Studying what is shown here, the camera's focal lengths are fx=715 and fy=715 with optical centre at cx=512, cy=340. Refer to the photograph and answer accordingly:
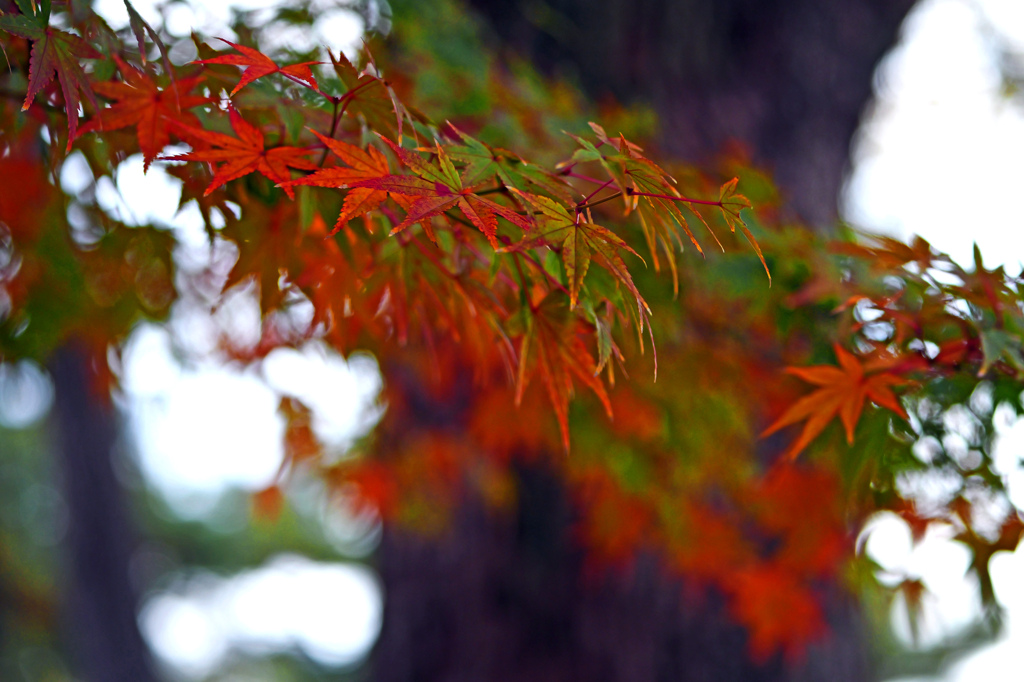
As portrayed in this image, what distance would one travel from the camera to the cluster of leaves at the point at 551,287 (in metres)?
0.61

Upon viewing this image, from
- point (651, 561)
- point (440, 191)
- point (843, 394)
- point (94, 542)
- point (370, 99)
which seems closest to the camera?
point (440, 191)

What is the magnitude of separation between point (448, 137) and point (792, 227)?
0.69 metres

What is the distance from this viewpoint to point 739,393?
1331 mm

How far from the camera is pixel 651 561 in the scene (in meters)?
2.16

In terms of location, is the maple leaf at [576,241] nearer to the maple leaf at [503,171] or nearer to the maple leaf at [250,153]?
the maple leaf at [503,171]

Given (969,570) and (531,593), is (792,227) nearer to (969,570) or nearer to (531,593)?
(969,570)

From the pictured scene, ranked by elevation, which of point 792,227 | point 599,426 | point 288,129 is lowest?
point 288,129

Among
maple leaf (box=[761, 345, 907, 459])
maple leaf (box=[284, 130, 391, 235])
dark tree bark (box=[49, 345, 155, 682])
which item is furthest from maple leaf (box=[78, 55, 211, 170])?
dark tree bark (box=[49, 345, 155, 682])

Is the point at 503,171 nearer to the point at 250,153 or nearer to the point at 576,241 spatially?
the point at 576,241

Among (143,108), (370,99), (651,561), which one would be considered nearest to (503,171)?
(370,99)

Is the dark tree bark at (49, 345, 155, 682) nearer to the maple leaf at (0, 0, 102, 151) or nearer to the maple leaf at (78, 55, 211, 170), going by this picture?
the maple leaf at (78, 55, 211, 170)

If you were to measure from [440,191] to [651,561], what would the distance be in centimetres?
185

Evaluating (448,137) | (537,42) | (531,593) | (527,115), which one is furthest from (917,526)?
(537,42)

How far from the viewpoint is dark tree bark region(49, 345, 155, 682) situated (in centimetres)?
370
